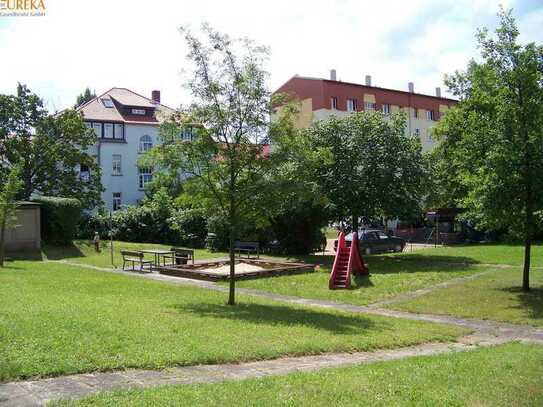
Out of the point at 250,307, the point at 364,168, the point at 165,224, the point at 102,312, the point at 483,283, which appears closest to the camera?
the point at 102,312

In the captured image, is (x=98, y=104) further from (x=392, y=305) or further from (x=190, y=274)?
(x=392, y=305)

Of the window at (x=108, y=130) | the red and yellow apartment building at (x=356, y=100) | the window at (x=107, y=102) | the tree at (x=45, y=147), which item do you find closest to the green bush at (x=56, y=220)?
the tree at (x=45, y=147)

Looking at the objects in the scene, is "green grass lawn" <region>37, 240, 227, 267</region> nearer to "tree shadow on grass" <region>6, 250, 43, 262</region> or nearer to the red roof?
"tree shadow on grass" <region>6, 250, 43, 262</region>

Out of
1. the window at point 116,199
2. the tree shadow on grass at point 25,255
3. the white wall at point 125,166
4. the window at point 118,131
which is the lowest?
the tree shadow on grass at point 25,255

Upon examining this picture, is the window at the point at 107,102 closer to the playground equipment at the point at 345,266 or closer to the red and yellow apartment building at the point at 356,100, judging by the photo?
the red and yellow apartment building at the point at 356,100

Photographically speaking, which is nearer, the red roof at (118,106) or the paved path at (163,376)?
the paved path at (163,376)

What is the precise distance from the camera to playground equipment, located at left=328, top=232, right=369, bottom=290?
64.5ft

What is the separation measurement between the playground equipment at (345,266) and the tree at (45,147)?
970 inches

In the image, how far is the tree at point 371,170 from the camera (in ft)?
89.0

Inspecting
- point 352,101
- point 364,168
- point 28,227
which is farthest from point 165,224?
point 352,101

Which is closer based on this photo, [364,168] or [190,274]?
[190,274]

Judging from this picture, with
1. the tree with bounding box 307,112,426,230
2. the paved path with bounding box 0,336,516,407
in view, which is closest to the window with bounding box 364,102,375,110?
the tree with bounding box 307,112,426,230

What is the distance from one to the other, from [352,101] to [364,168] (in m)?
32.4

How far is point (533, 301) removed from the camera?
1579 cm
